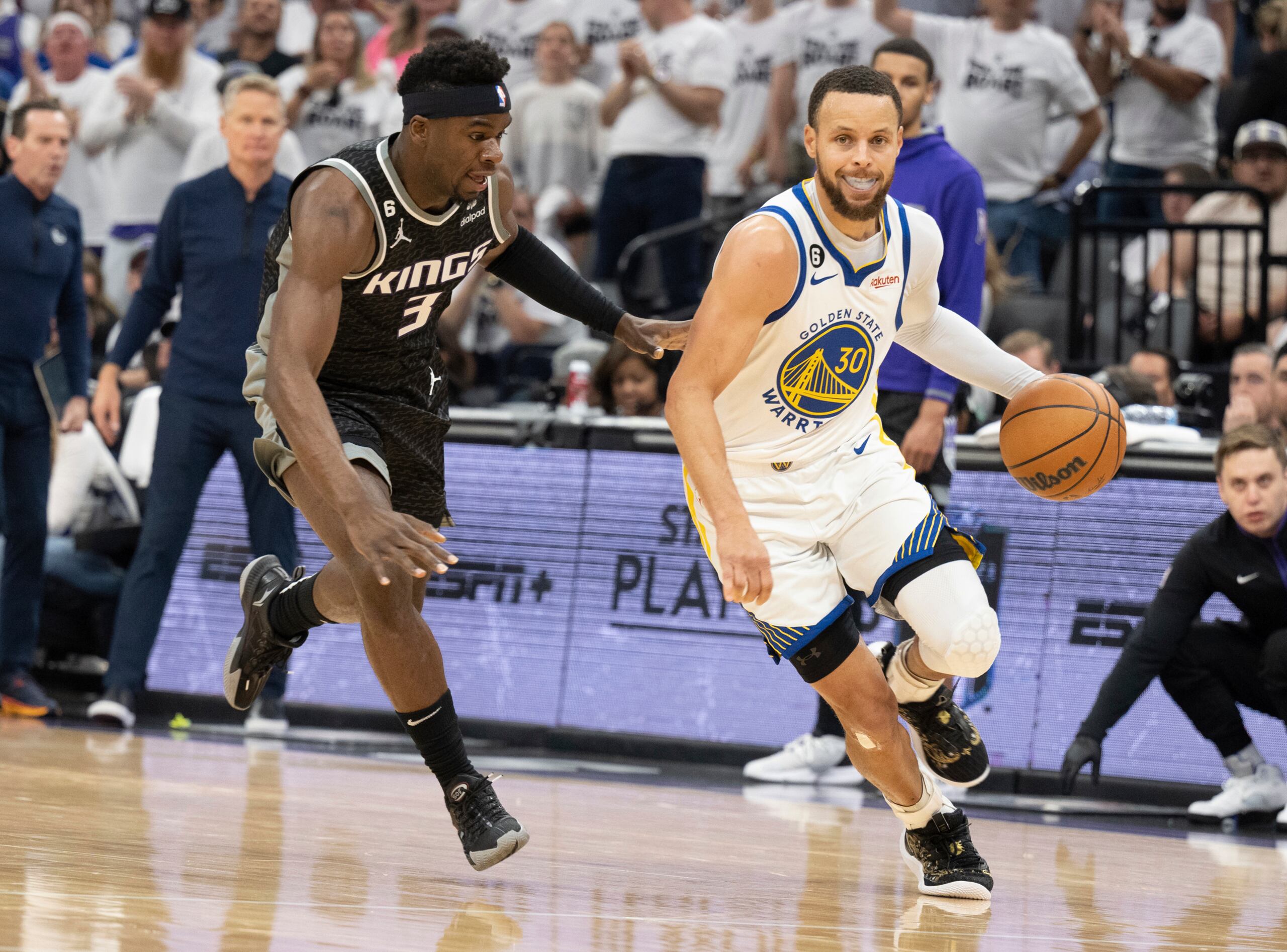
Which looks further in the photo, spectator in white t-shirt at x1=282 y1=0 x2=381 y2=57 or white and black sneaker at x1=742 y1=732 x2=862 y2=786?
spectator in white t-shirt at x1=282 y1=0 x2=381 y2=57

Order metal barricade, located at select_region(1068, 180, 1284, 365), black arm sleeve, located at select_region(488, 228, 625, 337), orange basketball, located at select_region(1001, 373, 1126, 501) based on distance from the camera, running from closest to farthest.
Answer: orange basketball, located at select_region(1001, 373, 1126, 501) → black arm sleeve, located at select_region(488, 228, 625, 337) → metal barricade, located at select_region(1068, 180, 1284, 365)

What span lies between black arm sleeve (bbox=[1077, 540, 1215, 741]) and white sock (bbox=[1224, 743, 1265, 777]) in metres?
0.38

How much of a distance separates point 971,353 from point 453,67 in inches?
59.7

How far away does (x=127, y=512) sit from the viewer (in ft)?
27.2

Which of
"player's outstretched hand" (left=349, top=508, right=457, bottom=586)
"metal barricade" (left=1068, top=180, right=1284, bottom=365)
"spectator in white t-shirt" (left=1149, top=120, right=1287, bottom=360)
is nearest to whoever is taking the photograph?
"player's outstretched hand" (left=349, top=508, right=457, bottom=586)

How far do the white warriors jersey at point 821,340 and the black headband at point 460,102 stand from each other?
0.71 m

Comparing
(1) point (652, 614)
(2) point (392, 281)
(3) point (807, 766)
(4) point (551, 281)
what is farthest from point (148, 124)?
(2) point (392, 281)

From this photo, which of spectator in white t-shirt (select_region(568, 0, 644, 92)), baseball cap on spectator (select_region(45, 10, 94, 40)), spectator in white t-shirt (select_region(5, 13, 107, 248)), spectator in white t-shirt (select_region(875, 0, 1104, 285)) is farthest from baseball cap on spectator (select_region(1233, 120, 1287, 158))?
baseball cap on spectator (select_region(45, 10, 94, 40))

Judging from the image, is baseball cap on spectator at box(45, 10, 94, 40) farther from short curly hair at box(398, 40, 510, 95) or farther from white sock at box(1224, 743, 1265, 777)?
white sock at box(1224, 743, 1265, 777)

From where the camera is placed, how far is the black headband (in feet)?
13.1

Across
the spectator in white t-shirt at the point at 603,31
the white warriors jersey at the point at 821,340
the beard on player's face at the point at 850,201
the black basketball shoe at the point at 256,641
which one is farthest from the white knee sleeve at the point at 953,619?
the spectator in white t-shirt at the point at 603,31

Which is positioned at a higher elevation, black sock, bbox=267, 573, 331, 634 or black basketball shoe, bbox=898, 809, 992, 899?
black sock, bbox=267, 573, 331, 634

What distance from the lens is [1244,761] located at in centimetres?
607

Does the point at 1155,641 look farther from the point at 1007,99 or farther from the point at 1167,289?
the point at 1007,99
